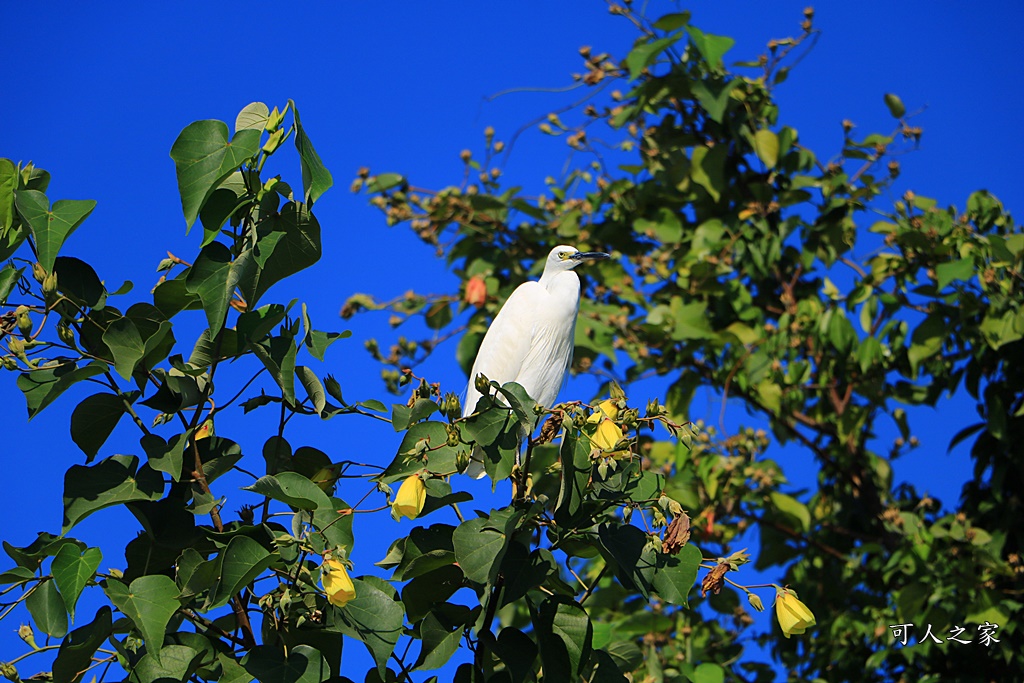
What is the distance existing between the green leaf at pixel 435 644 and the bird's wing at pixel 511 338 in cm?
129

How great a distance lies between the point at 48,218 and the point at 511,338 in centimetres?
150

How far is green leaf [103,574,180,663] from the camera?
1241 mm

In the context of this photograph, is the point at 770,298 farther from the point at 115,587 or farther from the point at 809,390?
the point at 115,587

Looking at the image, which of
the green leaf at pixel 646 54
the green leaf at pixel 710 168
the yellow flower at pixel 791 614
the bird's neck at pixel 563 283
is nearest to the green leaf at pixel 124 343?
the yellow flower at pixel 791 614

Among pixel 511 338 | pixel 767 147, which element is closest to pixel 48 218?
pixel 511 338

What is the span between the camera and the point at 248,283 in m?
1.46

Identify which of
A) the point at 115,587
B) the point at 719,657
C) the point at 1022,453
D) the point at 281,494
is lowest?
the point at 115,587

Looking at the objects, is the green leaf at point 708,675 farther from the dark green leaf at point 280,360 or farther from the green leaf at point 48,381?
the green leaf at point 48,381

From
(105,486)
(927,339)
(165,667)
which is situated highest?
(927,339)

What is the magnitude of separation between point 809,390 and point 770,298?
41 cm

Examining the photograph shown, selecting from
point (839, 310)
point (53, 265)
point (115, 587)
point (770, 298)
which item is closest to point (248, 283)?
point (53, 265)

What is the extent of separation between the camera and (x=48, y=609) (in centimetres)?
136

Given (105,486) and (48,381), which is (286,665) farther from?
(48,381)

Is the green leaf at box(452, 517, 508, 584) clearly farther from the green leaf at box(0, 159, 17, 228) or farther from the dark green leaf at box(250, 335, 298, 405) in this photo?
the green leaf at box(0, 159, 17, 228)
